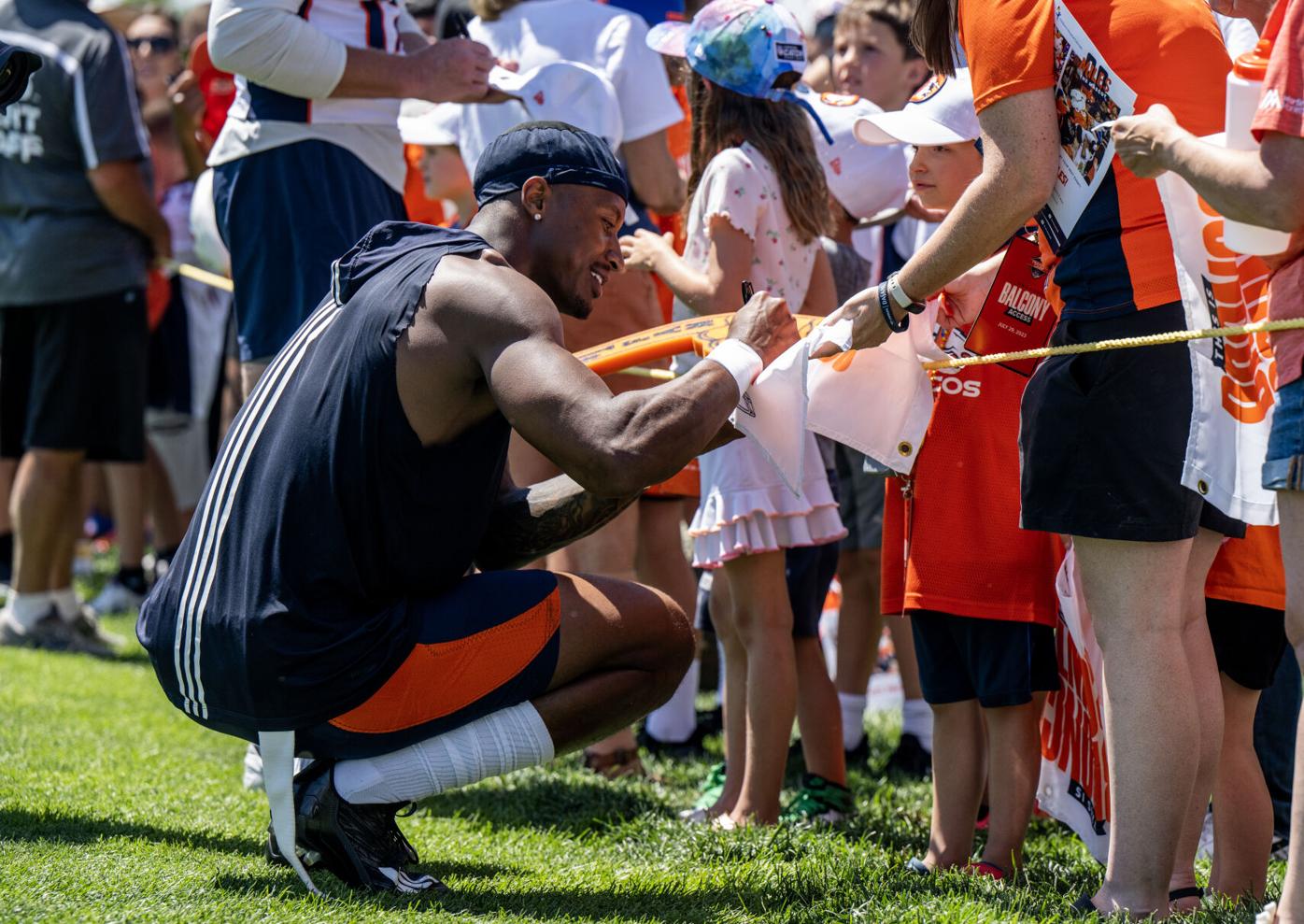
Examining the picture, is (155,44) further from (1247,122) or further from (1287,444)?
(1287,444)

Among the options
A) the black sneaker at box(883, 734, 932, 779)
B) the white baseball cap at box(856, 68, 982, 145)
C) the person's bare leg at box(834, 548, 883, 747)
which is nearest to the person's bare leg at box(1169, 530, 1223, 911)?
the white baseball cap at box(856, 68, 982, 145)

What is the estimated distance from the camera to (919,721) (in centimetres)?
527

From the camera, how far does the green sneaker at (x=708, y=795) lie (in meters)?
4.31

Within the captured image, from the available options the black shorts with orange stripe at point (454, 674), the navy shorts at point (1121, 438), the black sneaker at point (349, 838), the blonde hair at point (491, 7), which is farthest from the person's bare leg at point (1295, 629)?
the blonde hair at point (491, 7)

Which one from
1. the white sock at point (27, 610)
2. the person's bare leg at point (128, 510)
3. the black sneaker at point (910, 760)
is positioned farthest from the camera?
the person's bare leg at point (128, 510)

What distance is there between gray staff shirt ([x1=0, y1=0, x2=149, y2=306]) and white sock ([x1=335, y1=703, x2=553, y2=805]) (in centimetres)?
417

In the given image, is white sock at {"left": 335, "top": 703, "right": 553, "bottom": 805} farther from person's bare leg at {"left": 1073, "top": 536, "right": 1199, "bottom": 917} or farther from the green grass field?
person's bare leg at {"left": 1073, "top": 536, "right": 1199, "bottom": 917}

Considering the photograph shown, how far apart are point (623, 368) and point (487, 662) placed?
861mm

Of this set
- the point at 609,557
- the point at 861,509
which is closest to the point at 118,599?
the point at 609,557

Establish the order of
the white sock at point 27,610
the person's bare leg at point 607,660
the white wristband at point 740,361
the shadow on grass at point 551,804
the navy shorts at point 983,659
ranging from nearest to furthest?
1. the white wristband at point 740,361
2. the person's bare leg at point 607,660
3. the navy shorts at point 983,659
4. the shadow on grass at point 551,804
5. the white sock at point 27,610

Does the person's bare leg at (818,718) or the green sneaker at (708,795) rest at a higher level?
the person's bare leg at (818,718)

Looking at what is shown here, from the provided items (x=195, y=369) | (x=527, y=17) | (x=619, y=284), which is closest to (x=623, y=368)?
(x=619, y=284)

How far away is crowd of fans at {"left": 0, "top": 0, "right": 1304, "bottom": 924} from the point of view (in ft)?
9.91

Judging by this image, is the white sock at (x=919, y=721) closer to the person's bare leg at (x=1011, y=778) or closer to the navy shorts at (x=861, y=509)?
the navy shorts at (x=861, y=509)
